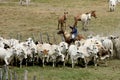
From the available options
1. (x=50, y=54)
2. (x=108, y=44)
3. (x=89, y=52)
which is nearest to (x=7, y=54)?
(x=50, y=54)

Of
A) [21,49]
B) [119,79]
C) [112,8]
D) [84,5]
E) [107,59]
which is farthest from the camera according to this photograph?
[84,5]

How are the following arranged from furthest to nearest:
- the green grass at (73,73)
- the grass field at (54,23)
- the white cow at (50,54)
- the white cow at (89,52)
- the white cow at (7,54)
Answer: the white cow at (89,52)
the white cow at (50,54)
the white cow at (7,54)
the grass field at (54,23)
the green grass at (73,73)

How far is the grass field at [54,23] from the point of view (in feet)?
57.9

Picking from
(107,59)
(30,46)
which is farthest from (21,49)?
(107,59)

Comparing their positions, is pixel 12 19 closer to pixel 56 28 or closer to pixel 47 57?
pixel 56 28

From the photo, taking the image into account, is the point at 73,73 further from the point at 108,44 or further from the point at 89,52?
the point at 108,44

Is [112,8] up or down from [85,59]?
up

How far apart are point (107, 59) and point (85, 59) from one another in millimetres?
1831

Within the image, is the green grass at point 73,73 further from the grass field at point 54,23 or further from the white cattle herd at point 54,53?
the white cattle herd at point 54,53

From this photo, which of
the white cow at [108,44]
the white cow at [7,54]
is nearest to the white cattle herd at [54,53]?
the white cow at [7,54]

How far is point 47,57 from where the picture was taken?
62.0 ft

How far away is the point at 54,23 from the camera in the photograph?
31.1 meters

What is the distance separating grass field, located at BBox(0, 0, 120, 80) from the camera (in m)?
17.6

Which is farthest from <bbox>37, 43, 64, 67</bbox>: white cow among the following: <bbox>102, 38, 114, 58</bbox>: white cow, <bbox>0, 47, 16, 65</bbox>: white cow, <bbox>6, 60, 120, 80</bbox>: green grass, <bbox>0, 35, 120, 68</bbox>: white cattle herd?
<bbox>102, 38, 114, 58</bbox>: white cow
